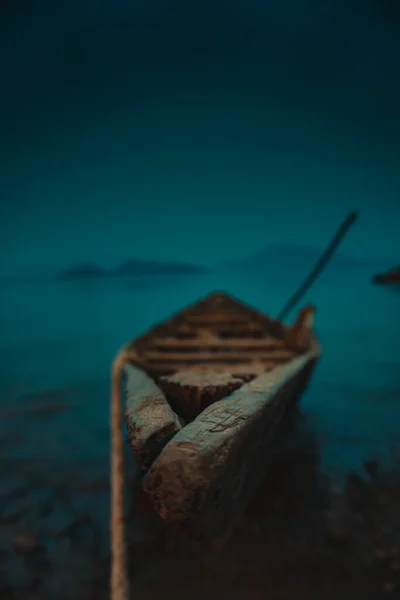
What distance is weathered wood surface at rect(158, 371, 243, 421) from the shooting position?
2.13 metres

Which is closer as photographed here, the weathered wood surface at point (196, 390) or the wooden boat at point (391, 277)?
the weathered wood surface at point (196, 390)

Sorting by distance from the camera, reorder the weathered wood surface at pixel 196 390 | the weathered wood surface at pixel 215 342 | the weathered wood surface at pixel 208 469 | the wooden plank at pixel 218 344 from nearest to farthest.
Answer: the weathered wood surface at pixel 208 469
the weathered wood surface at pixel 196 390
the weathered wood surface at pixel 215 342
the wooden plank at pixel 218 344

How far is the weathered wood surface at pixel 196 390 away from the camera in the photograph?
6.98 ft

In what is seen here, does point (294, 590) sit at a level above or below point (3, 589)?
below

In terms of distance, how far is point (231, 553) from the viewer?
2898 mm

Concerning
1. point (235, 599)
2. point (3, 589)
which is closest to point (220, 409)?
point (235, 599)

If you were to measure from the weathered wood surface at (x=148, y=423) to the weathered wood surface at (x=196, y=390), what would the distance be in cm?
12

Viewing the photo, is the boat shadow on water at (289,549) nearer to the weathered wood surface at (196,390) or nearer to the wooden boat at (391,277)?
the weathered wood surface at (196,390)

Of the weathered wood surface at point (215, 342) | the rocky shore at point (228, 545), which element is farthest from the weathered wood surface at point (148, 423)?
the rocky shore at point (228, 545)

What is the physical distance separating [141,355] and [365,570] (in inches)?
121

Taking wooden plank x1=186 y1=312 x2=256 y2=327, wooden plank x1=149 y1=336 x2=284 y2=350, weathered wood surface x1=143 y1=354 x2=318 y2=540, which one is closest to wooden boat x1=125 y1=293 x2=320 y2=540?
weathered wood surface x1=143 y1=354 x2=318 y2=540

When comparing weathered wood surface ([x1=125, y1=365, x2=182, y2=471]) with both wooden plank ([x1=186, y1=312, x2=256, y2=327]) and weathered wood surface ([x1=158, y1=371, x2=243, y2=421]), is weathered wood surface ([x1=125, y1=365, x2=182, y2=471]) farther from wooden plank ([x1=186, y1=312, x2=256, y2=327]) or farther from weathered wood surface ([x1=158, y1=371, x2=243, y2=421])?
wooden plank ([x1=186, y1=312, x2=256, y2=327])

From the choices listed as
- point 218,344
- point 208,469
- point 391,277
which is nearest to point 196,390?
point 208,469

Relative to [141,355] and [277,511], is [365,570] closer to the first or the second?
[277,511]
